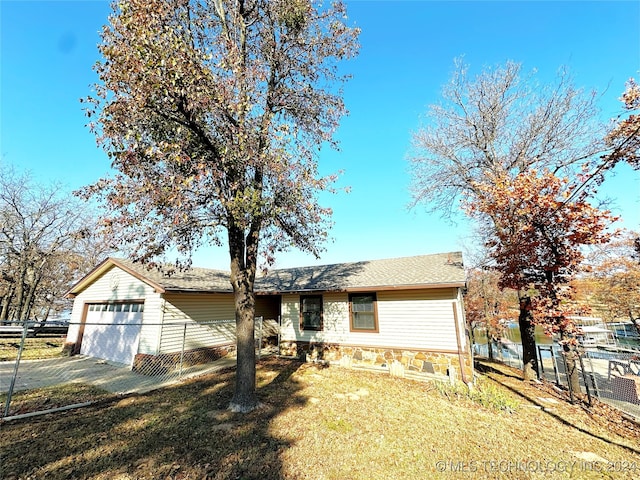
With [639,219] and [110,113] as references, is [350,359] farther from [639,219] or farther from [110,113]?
[639,219]

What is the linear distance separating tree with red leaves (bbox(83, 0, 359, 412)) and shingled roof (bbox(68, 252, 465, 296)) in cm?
304


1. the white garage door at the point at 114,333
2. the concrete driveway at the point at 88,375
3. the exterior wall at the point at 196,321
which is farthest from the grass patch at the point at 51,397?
the white garage door at the point at 114,333

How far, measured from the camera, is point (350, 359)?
32.4ft

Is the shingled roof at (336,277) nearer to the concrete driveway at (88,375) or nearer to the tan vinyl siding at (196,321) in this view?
the tan vinyl siding at (196,321)

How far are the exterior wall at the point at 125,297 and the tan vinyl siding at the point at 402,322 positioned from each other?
542 centimetres

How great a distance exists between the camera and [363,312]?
10.2 metres

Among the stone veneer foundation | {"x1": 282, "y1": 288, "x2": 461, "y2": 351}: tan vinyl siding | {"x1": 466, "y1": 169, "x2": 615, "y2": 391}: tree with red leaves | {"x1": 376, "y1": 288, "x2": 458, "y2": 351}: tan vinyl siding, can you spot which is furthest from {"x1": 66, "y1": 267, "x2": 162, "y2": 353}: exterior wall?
{"x1": 466, "y1": 169, "x2": 615, "y2": 391}: tree with red leaves

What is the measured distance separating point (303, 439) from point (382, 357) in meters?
5.50

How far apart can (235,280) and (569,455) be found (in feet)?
22.1

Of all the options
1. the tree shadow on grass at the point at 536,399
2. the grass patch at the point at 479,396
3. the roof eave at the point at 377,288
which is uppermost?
the roof eave at the point at 377,288

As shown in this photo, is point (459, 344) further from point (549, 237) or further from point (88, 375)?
point (88, 375)

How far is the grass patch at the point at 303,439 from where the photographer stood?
381 cm

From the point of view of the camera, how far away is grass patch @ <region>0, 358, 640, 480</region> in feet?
12.5

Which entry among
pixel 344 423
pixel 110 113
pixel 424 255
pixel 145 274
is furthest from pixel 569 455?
pixel 145 274
